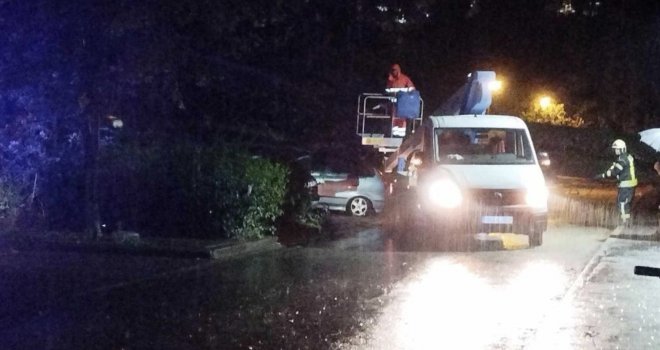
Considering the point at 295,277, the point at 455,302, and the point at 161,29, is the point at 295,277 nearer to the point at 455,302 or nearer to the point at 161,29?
the point at 455,302

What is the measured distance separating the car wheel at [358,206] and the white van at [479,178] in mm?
4106

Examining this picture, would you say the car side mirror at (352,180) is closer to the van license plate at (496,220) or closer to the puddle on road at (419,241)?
the puddle on road at (419,241)

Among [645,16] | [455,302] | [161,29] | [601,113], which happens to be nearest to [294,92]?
[161,29]

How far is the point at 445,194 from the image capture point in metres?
15.2

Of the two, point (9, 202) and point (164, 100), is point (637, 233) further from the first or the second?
point (9, 202)

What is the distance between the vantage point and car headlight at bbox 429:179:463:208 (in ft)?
49.1

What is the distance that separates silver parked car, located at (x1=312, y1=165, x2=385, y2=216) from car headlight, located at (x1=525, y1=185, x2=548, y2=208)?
6193 mm

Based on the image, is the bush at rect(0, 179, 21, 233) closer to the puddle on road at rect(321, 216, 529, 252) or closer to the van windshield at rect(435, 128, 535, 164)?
the puddle on road at rect(321, 216, 529, 252)

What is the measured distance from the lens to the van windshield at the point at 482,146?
1575cm

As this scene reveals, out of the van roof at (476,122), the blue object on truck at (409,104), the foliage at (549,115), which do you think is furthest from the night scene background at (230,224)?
the foliage at (549,115)

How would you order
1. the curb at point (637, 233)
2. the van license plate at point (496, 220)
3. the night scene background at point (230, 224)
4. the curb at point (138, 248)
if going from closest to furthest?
the night scene background at point (230, 224), the curb at point (138, 248), the van license plate at point (496, 220), the curb at point (637, 233)

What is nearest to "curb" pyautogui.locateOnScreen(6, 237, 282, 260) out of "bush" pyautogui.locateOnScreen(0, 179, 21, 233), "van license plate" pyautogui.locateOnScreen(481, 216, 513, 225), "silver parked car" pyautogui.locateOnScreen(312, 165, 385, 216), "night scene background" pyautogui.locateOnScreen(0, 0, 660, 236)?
"night scene background" pyautogui.locateOnScreen(0, 0, 660, 236)

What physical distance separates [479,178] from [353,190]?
6114 mm

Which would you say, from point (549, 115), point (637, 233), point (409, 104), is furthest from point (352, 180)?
point (549, 115)
